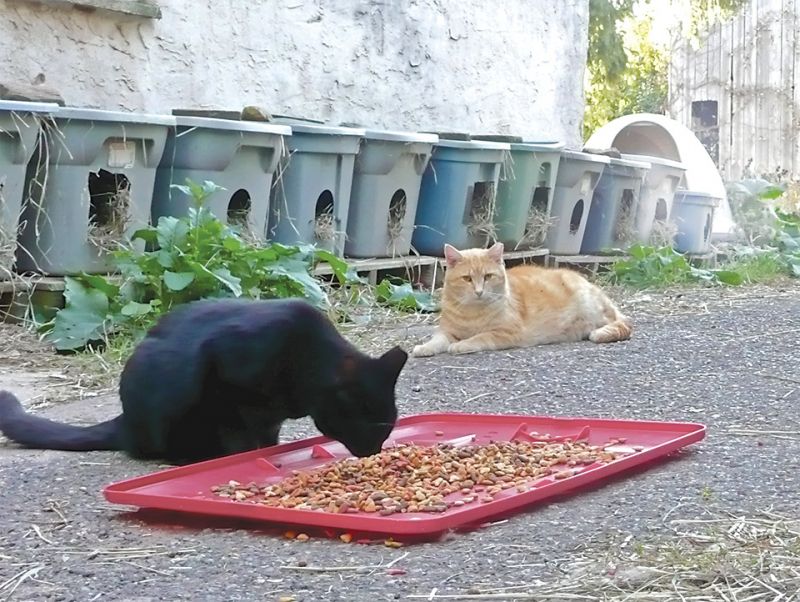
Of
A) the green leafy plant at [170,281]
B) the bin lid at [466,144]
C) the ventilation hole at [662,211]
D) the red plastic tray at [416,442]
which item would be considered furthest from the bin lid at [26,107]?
the ventilation hole at [662,211]

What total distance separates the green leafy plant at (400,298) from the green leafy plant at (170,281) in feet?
3.99

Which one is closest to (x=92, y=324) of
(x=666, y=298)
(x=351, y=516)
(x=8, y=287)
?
(x=8, y=287)

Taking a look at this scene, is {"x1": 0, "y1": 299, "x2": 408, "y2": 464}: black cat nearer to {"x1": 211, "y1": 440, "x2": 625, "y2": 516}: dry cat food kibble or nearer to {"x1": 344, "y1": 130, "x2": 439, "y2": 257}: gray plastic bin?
{"x1": 211, "y1": 440, "x2": 625, "y2": 516}: dry cat food kibble

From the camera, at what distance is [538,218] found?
28.1 feet

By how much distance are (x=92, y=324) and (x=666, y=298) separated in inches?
154

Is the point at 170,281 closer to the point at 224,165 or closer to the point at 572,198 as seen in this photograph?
the point at 224,165

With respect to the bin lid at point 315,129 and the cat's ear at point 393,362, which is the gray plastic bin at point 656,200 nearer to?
the bin lid at point 315,129

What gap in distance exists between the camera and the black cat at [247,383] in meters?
3.07

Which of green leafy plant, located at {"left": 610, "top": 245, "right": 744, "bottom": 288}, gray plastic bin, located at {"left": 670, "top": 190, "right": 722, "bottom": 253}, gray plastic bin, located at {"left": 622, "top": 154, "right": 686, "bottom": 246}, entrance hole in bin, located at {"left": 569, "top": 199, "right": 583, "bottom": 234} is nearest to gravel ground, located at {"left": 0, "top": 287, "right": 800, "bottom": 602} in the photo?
green leafy plant, located at {"left": 610, "top": 245, "right": 744, "bottom": 288}

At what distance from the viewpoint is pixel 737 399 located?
4.19 metres

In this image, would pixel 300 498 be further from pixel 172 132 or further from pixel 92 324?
pixel 172 132

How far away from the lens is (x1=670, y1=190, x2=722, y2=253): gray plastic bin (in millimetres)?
10094

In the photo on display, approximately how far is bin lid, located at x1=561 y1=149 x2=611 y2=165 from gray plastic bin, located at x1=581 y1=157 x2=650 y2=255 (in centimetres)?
18

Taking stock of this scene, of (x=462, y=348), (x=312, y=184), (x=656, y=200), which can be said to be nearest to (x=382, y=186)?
(x=312, y=184)
